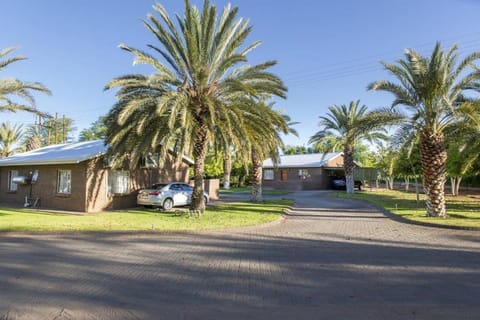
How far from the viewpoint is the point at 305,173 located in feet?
133

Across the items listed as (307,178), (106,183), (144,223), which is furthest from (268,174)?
(144,223)

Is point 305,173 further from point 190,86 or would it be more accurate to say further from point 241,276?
point 241,276

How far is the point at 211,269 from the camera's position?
6.71 m

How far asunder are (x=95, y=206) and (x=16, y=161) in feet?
23.3

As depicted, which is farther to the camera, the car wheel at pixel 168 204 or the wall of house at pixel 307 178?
the wall of house at pixel 307 178

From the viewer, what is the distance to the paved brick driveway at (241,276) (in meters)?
4.59

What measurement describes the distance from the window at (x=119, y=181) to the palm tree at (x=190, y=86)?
436cm

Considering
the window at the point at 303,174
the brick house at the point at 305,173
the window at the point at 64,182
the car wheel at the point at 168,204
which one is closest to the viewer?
the car wheel at the point at 168,204

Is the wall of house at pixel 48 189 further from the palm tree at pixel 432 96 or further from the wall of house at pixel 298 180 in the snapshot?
the wall of house at pixel 298 180

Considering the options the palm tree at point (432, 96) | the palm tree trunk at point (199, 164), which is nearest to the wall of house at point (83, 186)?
the palm tree trunk at point (199, 164)

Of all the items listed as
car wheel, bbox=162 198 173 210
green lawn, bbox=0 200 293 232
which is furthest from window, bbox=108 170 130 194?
green lawn, bbox=0 200 293 232

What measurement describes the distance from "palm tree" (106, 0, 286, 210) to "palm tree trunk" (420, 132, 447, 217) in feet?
22.9

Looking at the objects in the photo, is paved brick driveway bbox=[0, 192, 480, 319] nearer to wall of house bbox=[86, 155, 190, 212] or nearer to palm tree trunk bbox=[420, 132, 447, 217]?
palm tree trunk bbox=[420, 132, 447, 217]

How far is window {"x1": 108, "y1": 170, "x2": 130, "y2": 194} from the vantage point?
18.6m
